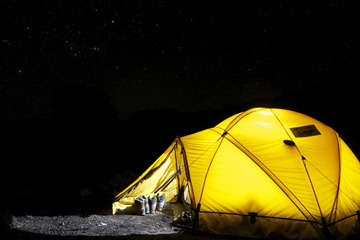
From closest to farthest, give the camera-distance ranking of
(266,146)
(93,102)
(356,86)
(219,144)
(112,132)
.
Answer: (266,146)
(219,144)
(356,86)
(112,132)
(93,102)

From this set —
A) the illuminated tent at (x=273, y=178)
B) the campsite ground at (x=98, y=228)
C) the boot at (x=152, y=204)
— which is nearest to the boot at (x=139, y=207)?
the campsite ground at (x=98, y=228)

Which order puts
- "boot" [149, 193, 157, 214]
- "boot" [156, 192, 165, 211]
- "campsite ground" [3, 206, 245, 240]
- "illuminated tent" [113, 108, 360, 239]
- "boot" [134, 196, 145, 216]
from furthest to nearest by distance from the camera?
"boot" [156, 192, 165, 211], "boot" [149, 193, 157, 214], "boot" [134, 196, 145, 216], "illuminated tent" [113, 108, 360, 239], "campsite ground" [3, 206, 245, 240]

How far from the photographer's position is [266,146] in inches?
223

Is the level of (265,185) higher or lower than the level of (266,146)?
lower

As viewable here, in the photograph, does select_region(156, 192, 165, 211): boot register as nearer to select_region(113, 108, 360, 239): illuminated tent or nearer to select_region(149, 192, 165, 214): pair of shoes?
select_region(149, 192, 165, 214): pair of shoes

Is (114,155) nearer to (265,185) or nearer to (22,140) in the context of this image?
(22,140)

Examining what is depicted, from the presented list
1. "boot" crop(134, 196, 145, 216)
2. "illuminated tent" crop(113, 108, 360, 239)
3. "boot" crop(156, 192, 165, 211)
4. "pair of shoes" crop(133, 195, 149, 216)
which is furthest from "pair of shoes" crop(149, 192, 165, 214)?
"illuminated tent" crop(113, 108, 360, 239)

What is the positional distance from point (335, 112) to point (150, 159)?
1540 cm

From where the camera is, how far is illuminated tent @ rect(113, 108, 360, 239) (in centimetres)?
490

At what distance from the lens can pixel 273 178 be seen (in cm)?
523

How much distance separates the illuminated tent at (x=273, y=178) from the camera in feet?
16.1

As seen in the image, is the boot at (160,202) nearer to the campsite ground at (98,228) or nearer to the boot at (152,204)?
the boot at (152,204)

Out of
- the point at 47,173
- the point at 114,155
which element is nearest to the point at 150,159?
the point at 114,155

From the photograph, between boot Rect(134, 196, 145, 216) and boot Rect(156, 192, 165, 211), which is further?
boot Rect(156, 192, 165, 211)
